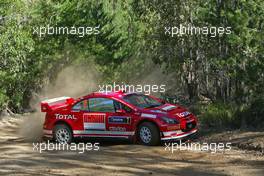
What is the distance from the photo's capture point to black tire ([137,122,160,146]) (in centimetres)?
1289

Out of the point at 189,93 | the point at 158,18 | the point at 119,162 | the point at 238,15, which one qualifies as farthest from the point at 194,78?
the point at 119,162

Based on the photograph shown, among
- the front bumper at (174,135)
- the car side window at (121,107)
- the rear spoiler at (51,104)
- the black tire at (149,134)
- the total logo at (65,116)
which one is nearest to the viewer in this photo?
the front bumper at (174,135)

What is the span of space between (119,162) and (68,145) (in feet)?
10.7

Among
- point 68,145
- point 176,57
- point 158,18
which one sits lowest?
point 68,145

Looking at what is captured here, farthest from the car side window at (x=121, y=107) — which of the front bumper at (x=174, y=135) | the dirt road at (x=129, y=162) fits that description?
the front bumper at (x=174, y=135)

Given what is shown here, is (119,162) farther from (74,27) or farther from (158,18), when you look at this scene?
(74,27)

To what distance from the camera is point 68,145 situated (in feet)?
46.4

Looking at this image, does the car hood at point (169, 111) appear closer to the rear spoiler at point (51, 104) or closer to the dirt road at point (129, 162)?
the dirt road at point (129, 162)

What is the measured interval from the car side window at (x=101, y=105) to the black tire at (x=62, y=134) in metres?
1.04

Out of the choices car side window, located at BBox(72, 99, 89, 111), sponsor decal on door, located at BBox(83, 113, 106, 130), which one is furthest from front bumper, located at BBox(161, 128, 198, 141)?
car side window, located at BBox(72, 99, 89, 111)

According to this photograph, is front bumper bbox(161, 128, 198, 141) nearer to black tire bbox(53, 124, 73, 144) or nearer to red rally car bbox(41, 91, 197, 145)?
red rally car bbox(41, 91, 197, 145)

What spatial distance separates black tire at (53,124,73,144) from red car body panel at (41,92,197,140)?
0.13 meters

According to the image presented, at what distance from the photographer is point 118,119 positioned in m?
13.5

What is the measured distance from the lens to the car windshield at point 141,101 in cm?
1370
